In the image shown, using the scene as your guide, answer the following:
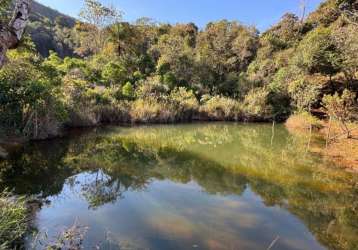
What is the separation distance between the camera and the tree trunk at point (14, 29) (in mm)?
2541

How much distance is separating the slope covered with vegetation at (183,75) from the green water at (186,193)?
1.71m

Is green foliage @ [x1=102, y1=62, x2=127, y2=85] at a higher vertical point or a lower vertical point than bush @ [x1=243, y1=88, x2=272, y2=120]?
higher

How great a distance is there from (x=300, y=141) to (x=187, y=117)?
6289 mm

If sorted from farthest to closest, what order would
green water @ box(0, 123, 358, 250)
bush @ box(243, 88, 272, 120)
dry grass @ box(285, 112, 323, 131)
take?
bush @ box(243, 88, 272, 120), dry grass @ box(285, 112, 323, 131), green water @ box(0, 123, 358, 250)

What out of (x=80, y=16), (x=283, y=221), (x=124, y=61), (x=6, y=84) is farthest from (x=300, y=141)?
(x=80, y=16)

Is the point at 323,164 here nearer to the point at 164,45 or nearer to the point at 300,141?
the point at 300,141

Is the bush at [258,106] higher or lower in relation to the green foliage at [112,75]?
lower

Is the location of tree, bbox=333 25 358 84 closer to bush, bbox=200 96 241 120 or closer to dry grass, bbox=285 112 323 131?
dry grass, bbox=285 112 323 131

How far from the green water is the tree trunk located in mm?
2162

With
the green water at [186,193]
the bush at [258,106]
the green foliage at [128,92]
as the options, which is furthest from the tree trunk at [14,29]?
the bush at [258,106]

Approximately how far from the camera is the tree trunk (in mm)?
2541

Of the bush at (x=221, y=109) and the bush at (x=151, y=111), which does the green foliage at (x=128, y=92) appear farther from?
the bush at (x=221, y=109)

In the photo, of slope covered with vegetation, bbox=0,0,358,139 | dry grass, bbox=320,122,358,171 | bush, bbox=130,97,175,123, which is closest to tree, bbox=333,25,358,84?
slope covered with vegetation, bbox=0,0,358,139

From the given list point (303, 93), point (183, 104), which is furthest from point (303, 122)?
point (183, 104)
